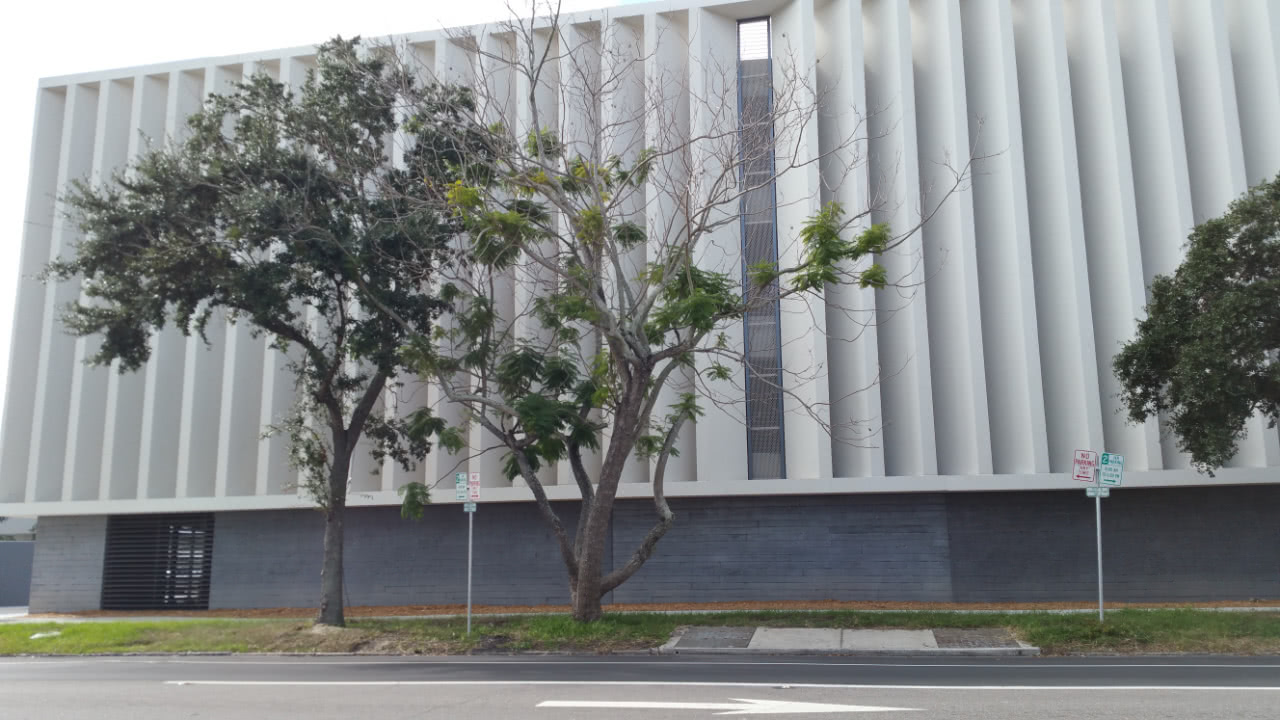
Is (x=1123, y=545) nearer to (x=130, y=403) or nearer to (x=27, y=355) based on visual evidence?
(x=130, y=403)

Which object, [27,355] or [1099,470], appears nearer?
[1099,470]

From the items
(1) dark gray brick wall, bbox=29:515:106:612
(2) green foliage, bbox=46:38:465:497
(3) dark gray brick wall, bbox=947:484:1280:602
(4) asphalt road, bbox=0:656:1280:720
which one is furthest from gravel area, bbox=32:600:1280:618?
(4) asphalt road, bbox=0:656:1280:720

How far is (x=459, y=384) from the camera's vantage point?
795 inches

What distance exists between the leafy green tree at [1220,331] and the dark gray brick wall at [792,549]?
5.69m

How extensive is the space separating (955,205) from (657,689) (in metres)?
14.7

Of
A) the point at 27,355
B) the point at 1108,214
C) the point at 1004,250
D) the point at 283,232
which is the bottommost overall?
the point at 27,355

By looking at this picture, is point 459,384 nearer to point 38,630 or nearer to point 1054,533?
point 38,630

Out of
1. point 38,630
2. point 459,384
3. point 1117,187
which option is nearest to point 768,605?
point 459,384

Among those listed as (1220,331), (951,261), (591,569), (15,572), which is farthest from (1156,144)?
(15,572)

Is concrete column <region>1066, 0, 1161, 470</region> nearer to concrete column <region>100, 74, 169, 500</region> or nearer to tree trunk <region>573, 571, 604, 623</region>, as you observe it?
tree trunk <region>573, 571, 604, 623</region>

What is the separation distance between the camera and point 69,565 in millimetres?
24266

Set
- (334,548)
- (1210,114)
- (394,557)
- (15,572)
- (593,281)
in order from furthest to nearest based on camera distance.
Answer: (15,572)
(394,557)
(1210,114)
(334,548)
(593,281)

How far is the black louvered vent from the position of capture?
2384 cm

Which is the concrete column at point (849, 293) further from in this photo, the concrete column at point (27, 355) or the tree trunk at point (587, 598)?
→ the concrete column at point (27, 355)
